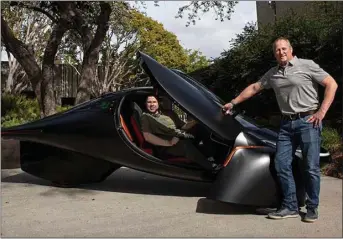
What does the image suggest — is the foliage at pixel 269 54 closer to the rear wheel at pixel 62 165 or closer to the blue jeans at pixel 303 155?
the blue jeans at pixel 303 155

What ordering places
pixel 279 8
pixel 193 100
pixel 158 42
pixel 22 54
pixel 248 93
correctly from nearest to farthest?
pixel 248 93 < pixel 193 100 < pixel 22 54 < pixel 279 8 < pixel 158 42

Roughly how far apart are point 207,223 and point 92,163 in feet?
6.56

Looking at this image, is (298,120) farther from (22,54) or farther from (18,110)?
(18,110)

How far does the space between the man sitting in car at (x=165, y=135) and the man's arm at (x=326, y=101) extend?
1.36 m

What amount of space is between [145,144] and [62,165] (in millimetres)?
1191

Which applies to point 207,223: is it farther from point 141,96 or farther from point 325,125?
point 325,125

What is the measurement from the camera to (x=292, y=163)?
13.2 feet

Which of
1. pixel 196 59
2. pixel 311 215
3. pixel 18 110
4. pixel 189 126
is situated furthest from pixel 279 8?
pixel 196 59

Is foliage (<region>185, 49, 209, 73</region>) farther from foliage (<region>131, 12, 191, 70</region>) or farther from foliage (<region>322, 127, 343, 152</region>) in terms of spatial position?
foliage (<region>322, 127, 343, 152</region>)

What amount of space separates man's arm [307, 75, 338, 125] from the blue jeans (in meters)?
0.07

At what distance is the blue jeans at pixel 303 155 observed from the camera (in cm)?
374

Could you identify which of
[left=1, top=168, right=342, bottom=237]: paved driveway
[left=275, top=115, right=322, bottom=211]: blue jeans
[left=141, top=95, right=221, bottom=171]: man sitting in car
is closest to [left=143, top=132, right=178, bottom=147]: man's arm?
[left=141, top=95, right=221, bottom=171]: man sitting in car

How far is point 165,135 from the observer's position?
4.87 metres

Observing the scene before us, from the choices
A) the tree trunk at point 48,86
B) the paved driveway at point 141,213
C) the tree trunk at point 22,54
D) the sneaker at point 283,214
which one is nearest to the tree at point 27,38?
the tree trunk at point 48,86
